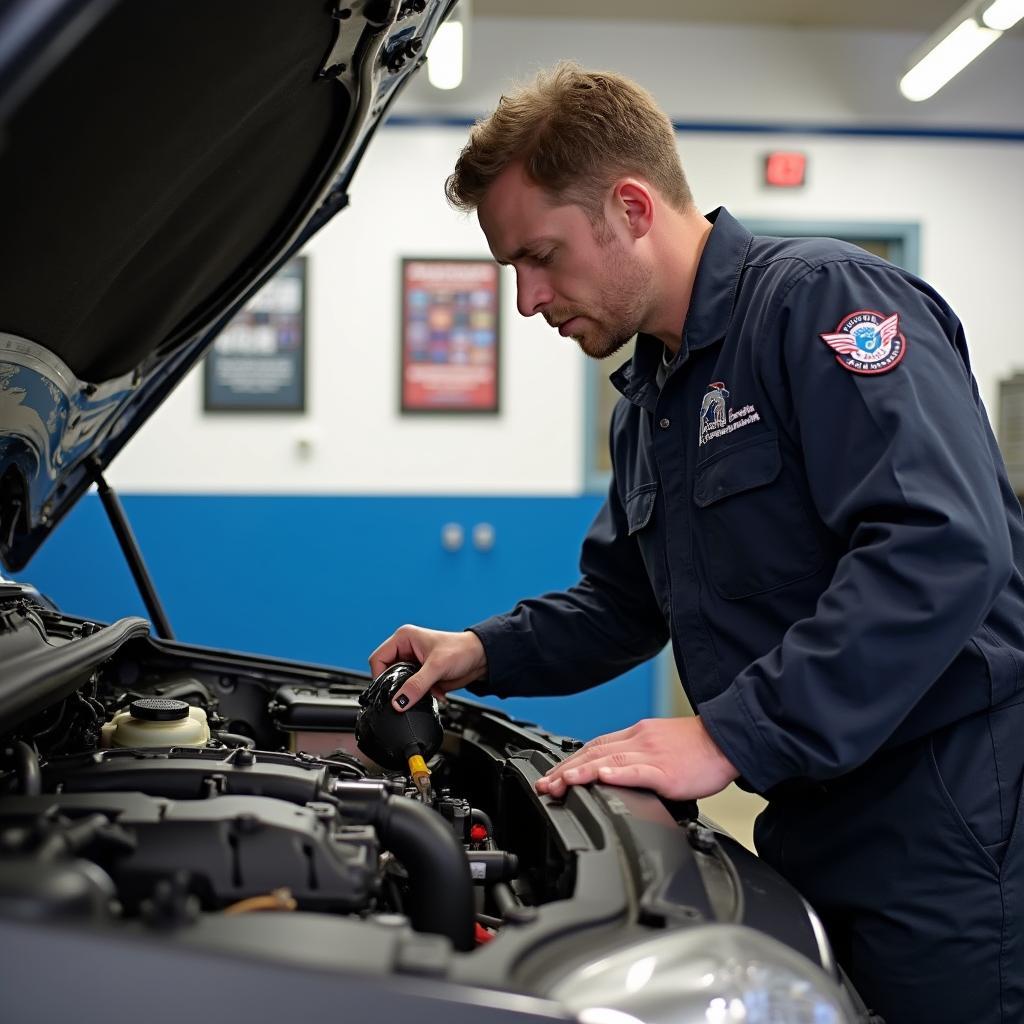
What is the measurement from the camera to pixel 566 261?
1.32 m

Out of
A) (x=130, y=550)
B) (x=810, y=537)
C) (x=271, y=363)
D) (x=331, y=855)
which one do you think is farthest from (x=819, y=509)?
(x=271, y=363)

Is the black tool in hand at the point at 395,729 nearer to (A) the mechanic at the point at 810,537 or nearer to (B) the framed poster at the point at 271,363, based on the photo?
(A) the mechanic at the point at 810,537

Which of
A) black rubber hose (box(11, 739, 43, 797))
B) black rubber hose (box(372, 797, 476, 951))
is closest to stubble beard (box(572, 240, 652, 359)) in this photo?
black rubber hose (box(372, 797, 476, 951))

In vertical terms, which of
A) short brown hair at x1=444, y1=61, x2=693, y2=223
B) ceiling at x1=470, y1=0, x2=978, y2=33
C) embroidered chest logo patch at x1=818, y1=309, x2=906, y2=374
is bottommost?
embroidered chest logo patch at x1=818, y1=309, x2=906, y2=374

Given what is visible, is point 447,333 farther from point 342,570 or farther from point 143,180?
point 143,180

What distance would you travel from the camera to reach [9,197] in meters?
1.01

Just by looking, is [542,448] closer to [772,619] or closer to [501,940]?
[772,619]

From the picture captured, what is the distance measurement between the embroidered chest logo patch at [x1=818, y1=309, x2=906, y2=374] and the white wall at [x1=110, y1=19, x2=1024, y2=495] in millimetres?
3144

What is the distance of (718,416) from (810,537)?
198mm

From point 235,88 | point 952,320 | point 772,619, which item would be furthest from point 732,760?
point 235,88

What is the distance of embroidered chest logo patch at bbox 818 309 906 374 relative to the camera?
3.62ft

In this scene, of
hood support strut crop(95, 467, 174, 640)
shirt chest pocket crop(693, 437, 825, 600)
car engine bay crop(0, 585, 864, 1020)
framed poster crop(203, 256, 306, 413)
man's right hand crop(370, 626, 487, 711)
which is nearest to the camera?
car engine bay crop(0, 585, 864, 1020)

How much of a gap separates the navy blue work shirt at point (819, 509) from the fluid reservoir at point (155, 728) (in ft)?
1.54

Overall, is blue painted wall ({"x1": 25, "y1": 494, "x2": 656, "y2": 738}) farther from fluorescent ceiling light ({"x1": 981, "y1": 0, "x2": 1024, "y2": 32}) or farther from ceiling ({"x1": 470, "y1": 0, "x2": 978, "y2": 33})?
fluorescent ceiling light ({"x1": 981, "y1": 0, "x2": 1024, "y2": 32})
